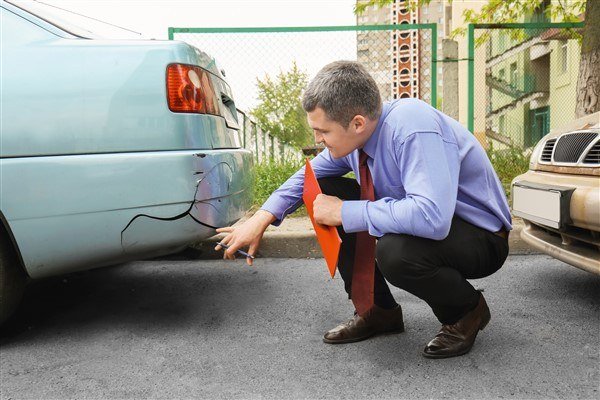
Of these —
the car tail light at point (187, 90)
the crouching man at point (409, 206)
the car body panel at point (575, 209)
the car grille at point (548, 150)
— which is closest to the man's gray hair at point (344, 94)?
the crouching man at point (409, 206)

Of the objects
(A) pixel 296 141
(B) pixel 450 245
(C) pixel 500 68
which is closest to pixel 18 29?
(B) pixel 450 245

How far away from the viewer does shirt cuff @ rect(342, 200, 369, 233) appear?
1.71 metres

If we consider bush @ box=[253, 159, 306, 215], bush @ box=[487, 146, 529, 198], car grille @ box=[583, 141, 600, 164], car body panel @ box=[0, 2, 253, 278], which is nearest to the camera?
car body panel @ box=[0, 2, 253, 278]

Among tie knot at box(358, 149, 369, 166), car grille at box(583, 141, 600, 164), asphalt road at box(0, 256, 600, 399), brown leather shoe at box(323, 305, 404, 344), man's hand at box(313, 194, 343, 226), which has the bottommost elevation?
asphalt road at box(0, 256, 600, 399)

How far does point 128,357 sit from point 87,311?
0.67m

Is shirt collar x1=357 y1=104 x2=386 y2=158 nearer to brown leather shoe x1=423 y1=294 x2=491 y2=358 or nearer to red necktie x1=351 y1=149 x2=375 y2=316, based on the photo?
red necktie x1=351 y1=149 x2=375 y2=316

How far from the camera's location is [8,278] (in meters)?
2.08

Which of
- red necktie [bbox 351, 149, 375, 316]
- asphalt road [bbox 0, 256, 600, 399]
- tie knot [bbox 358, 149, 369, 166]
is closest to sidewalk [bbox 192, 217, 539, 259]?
asphalt road [bbox 0, 256, 600, 399]

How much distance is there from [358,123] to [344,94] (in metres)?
0.11

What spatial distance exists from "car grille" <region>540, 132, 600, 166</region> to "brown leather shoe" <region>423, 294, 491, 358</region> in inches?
30.8

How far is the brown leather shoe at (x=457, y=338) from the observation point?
1.87 m

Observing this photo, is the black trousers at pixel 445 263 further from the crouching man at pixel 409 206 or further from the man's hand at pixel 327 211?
the man's hand at pixel 327 211

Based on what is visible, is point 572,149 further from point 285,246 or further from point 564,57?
point 564,57

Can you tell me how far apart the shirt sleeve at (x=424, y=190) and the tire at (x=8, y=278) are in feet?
4.89
